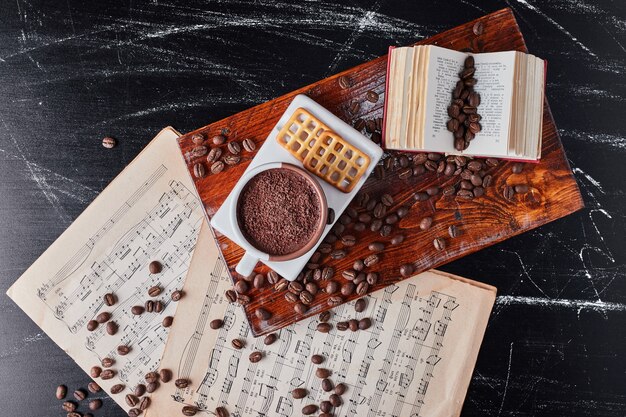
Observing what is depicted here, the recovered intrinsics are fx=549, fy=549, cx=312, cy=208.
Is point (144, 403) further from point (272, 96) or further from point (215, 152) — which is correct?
point (272, 96)

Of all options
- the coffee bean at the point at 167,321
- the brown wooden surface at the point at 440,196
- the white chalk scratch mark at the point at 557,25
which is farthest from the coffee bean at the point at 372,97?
the coffee bean at the point at 167,321

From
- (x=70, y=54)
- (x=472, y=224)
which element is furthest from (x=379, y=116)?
(x=70, y=54)

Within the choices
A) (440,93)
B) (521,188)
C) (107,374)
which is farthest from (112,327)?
(521,188)

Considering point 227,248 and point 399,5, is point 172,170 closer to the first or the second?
point 227,248

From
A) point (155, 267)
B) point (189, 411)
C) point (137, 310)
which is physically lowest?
point (189, 411)

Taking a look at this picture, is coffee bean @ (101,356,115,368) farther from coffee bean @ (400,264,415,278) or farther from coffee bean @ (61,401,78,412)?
coffee bean @ (400,264,415,278)
